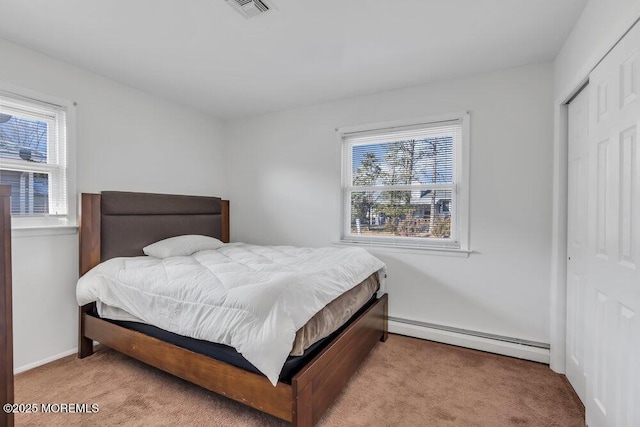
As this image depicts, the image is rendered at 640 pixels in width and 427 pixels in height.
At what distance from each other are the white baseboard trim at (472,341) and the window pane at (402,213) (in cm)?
90

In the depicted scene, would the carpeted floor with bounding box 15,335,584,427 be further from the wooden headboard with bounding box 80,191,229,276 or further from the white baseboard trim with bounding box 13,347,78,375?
the wooden headboard with bounding box 80,191,229,276

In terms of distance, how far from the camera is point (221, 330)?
1.57 m

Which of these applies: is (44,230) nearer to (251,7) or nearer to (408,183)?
(251,7)

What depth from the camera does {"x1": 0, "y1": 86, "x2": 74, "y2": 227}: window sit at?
7.21ft

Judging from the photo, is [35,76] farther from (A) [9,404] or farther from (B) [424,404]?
(B) [424,404]

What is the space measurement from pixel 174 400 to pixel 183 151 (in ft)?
8.43

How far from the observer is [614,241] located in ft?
4.63

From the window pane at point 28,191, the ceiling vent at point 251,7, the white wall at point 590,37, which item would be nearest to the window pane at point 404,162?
the white wall at point 590,37

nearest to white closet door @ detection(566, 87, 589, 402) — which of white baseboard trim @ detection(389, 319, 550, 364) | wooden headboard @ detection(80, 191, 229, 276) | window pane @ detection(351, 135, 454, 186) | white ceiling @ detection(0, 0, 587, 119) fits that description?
white baseboard trim @ detection(389, 319, 550, 364)

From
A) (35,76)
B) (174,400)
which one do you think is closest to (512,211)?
(174,400)

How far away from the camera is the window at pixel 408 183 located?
9.10 ft

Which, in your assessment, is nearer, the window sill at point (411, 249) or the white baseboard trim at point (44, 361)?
the white baseboard trim at point (44, 361)

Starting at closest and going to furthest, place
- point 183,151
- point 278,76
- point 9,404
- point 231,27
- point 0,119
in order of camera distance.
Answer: point 9,404 < point 231,27 < point 0,119 < point 278,76 < point 183,151

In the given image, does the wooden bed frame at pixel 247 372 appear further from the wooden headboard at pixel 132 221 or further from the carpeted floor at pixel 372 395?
the carpeted floor at pixel 372 395
